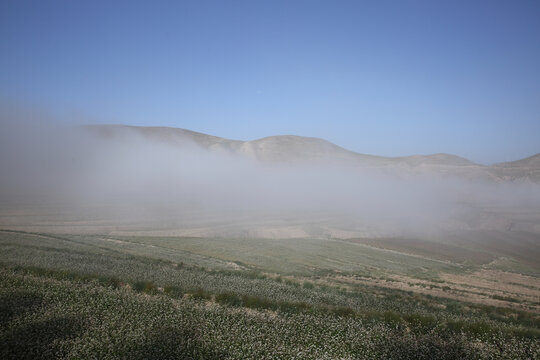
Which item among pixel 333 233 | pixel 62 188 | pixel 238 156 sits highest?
pixel 238 156

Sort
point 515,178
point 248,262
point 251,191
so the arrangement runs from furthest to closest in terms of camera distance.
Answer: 1. point 515,178
2. point 251,191
3. point 248,262

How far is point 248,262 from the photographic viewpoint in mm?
32906

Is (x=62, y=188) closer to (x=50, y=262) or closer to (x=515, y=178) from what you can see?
(x=50, y=262)

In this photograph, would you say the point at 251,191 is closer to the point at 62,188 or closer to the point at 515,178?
the point at 62,188

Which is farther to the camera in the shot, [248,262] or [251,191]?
[251,191]

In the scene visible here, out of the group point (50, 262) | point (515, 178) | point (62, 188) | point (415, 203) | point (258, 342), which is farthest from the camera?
point (515, 178)

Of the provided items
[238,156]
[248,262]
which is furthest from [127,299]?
[238,156]

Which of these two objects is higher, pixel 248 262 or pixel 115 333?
pixel 115 333

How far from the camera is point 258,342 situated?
26.8 ft

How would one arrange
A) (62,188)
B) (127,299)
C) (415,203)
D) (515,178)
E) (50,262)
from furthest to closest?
(515,178)
(415,203)
(62,188)
(50,262)
(127,299)

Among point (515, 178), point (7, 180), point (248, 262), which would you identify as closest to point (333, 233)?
point (248, 262)

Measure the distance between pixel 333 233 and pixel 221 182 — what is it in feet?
265

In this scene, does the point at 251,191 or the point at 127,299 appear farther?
the point at 251,191

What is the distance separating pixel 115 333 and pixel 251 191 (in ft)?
375
